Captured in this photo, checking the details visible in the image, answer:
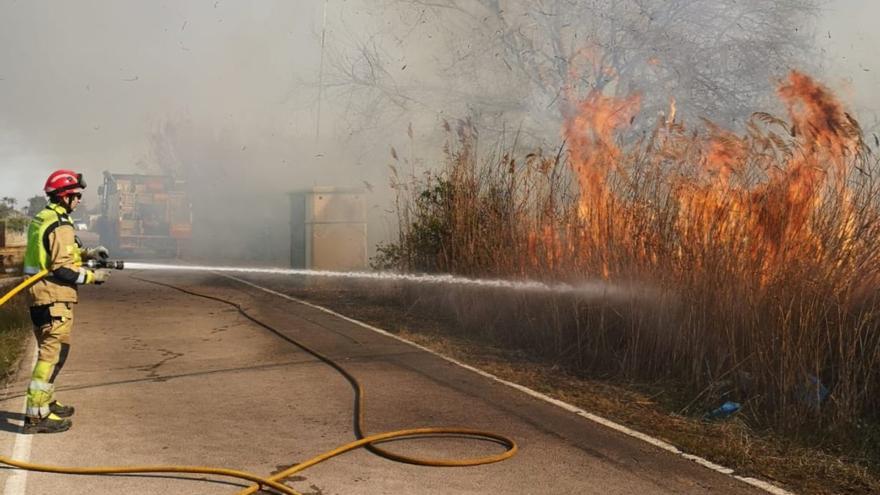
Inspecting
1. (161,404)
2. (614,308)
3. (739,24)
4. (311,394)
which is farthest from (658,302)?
(739,24)

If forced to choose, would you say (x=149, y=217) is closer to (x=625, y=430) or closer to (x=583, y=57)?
(x=583, y=57)

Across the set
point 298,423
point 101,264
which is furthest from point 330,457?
point 101,264

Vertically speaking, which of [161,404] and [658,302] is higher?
[658,302]

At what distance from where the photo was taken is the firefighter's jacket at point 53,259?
576 centimetres

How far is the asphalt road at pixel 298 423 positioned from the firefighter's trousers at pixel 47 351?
24 cm

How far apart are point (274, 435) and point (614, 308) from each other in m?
3.96

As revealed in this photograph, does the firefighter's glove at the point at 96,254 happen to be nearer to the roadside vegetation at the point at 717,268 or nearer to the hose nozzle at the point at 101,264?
the hose nozzle at the point at 101,264

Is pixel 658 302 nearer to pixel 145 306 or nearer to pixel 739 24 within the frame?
pixel 145 306

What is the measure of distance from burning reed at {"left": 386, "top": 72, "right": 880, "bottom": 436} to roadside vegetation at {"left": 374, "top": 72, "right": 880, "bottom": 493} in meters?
0.02

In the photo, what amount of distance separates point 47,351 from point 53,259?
659 millimetres

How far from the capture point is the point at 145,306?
1300cm

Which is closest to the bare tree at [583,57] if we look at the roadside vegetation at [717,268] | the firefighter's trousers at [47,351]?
the roadside vegetation at [717,268]

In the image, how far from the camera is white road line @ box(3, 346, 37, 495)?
15.0 feet

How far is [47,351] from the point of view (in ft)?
18.9
